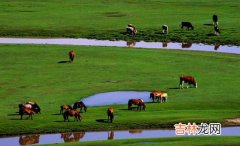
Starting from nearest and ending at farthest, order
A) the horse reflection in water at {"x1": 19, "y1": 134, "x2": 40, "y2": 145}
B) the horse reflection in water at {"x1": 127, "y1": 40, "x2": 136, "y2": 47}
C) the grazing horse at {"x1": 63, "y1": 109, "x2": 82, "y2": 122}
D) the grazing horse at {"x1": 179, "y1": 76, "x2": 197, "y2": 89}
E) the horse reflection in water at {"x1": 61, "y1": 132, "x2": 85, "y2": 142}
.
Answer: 1. the horse reflection in water at {"x1": 19, "y1": 134, "x2": 40, "y2": 145}
2. the horse reflection in water at {"x1": 61, "y1": 132, "x2": 85, "y2": 142}
3. the grazing horse at {"x1": 63, "y1": 109, "x2": 82, "y2": 122}
4. the grazing horse at {"x1": 179, "y1": 76, "x2": 197, "y2": 89}
5. the horse reflection in water at {"x1": 127, "y1": 40, "x2": 136, "y2": 47}

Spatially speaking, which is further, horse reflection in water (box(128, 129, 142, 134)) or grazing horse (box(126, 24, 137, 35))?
grazing horse (box(126, 24, 137, 35))

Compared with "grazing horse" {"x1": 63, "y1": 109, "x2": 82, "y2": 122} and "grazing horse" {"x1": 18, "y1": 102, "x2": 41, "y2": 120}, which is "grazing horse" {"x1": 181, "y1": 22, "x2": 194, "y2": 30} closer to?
"grazing horse" {"x1": 18, "y1": 102, "x2": 41, "y2": 120}

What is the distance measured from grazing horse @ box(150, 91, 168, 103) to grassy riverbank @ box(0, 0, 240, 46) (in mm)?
25850

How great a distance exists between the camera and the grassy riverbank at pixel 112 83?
1629 inches

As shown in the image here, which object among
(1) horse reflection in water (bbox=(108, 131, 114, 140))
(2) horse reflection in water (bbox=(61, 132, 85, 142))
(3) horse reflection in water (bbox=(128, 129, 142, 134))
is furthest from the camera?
(3) horse reflection in water (bbox=(128, 129, 142, 134))

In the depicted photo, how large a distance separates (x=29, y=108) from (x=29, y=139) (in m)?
3.11

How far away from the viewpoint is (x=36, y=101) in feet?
151

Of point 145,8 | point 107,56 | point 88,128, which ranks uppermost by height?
point 145,8

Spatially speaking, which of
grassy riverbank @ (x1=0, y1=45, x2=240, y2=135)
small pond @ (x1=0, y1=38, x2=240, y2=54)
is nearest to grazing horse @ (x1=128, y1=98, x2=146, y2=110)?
grassy riverbank @ (x1=0, y1=45, x2=240, y2=135)

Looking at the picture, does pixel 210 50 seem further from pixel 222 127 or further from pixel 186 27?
pixel 222 127

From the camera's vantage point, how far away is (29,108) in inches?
1645

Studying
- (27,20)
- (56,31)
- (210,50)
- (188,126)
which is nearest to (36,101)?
(188,126)

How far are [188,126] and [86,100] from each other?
9387 millimetres

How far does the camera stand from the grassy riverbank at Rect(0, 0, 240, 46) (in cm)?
7462
